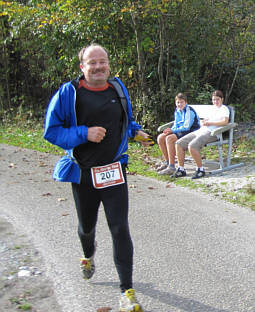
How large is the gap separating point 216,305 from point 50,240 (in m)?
2.28

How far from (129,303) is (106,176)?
3.23 ft

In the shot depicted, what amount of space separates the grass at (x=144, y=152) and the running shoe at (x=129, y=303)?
3242mm

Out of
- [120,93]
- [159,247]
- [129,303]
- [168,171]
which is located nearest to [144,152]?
[168,171]

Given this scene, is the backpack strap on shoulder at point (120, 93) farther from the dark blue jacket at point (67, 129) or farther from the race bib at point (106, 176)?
the race bib at point (106, 176)

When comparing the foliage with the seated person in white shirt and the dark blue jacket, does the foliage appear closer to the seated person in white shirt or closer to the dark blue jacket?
the seated person in white shirt

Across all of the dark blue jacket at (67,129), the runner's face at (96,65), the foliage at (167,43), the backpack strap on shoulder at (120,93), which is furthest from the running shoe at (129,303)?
the foliage at (167,43)

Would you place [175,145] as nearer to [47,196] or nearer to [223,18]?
[47,196]

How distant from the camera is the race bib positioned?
3.52m

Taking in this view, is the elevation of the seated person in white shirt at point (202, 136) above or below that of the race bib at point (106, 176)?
below

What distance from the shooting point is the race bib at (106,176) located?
352 centimetres

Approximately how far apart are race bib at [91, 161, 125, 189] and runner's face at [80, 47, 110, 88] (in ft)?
2.23

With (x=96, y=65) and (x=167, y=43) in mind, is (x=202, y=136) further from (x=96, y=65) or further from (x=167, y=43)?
(x=96, y=65)

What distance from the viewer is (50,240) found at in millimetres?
5152

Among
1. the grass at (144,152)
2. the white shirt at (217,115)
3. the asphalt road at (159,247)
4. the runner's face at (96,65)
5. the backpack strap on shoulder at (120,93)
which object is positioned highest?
the runner's face at (96,65)
